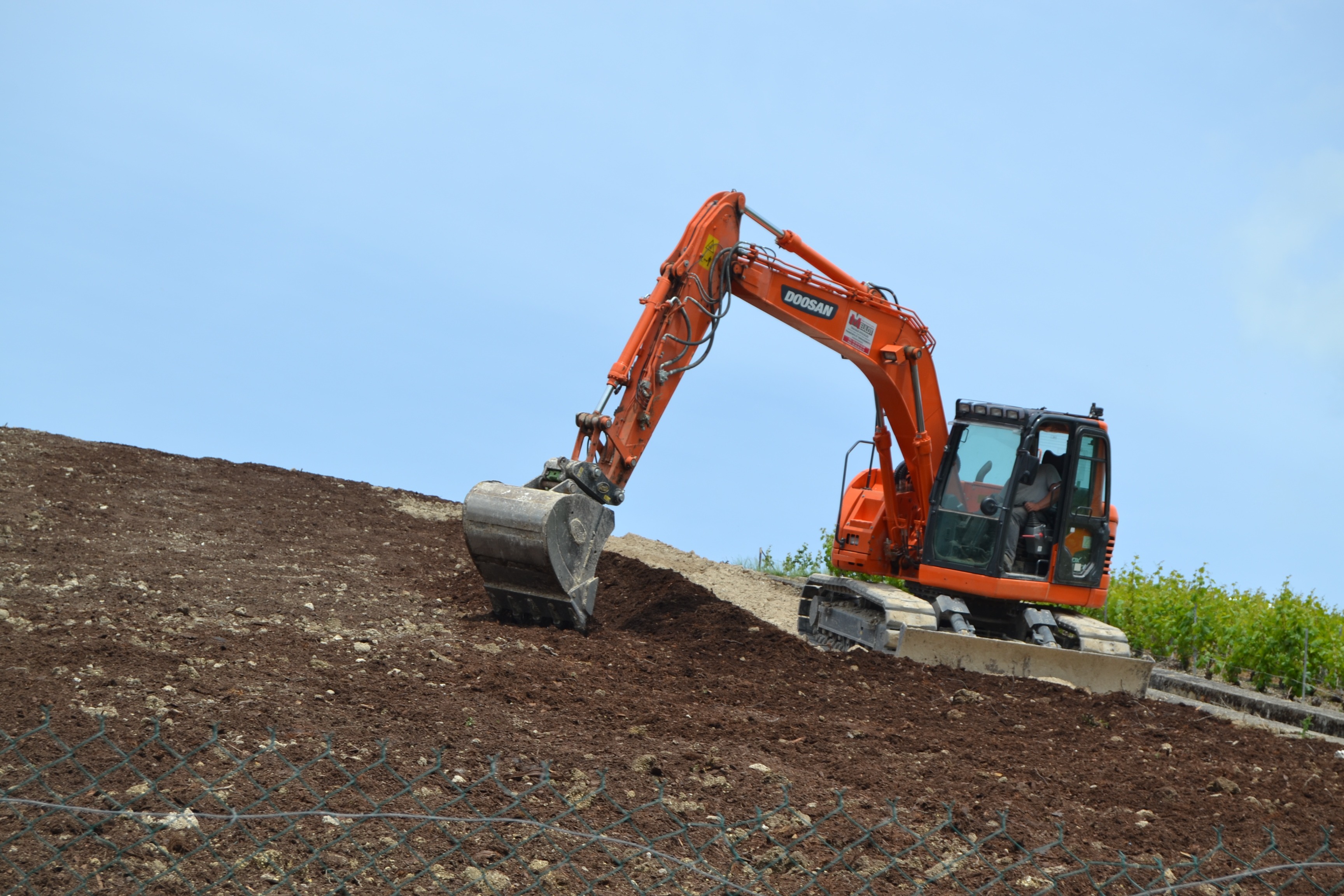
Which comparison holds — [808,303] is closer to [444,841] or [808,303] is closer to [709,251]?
[709,251]

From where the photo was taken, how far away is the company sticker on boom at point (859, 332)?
10008mm

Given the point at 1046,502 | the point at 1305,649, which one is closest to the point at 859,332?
the point at 1046,502

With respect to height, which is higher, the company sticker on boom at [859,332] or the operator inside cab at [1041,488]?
the company sticker on boom at [859,332]

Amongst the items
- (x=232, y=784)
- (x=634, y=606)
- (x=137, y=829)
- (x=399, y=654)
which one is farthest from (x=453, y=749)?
(x=634, y=606)

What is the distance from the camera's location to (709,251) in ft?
30.3

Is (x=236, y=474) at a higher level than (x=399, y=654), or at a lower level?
higher

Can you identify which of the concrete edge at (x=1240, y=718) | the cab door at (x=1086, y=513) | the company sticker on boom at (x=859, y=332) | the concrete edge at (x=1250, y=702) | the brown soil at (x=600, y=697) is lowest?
the brown soil at (x=600, y=697)

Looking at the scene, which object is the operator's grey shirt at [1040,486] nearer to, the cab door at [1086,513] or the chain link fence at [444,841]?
the cab door at [1086,513]

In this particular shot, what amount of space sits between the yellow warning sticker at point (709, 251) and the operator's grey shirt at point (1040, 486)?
3.48m

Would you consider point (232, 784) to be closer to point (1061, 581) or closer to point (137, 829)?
point (137, 829)

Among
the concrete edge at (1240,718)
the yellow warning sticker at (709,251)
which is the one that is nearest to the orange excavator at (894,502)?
the yellow warning sticker at (709,251)

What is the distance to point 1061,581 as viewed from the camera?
10.1 meters

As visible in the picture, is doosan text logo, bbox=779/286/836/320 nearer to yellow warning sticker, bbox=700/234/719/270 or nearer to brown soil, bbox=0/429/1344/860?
yellow warning sticker, bbox=700/234/719/270

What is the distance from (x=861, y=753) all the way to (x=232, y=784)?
3.26 meters
